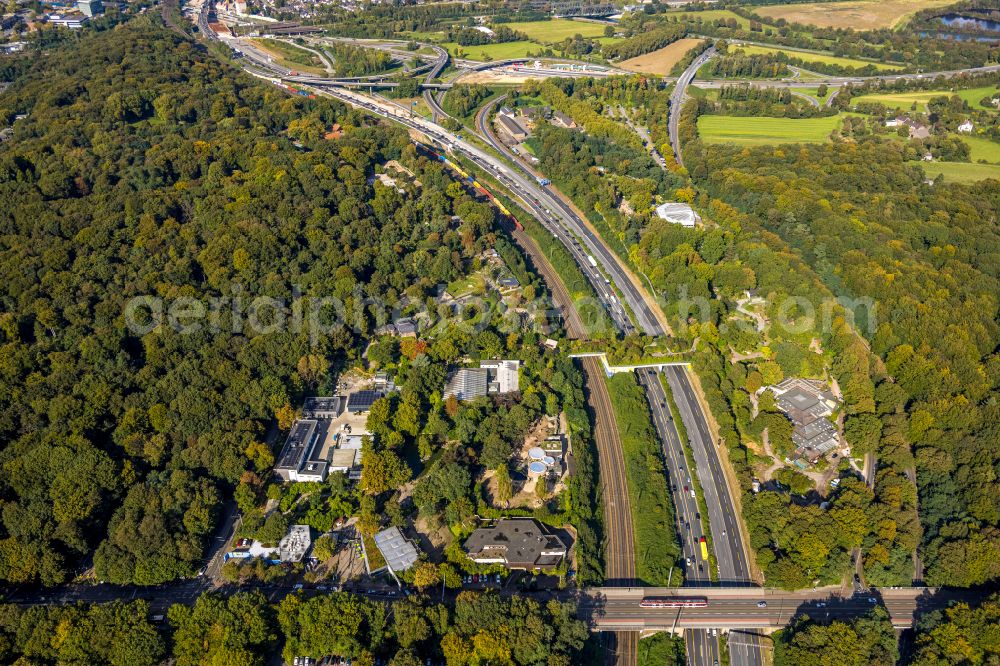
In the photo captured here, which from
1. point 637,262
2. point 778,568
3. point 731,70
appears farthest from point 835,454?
point 731,70

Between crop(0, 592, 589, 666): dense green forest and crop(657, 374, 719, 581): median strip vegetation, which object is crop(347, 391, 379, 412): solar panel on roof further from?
crop(657, 374, 719, 581): median strip vegetation

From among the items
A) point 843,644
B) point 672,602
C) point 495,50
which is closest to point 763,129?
point 495,50

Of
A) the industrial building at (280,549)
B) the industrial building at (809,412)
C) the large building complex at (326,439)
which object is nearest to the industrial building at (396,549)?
the industrial building at (280,549)

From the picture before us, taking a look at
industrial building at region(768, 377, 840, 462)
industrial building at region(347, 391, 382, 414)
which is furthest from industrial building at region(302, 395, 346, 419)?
industrial building at region(768, 377, 840, 462)

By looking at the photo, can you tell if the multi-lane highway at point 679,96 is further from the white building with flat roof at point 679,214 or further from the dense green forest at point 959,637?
the dense green forest at point 959,637

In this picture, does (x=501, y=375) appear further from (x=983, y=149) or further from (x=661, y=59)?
(x=661, y=59)

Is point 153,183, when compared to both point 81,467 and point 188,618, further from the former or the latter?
point 188,618
